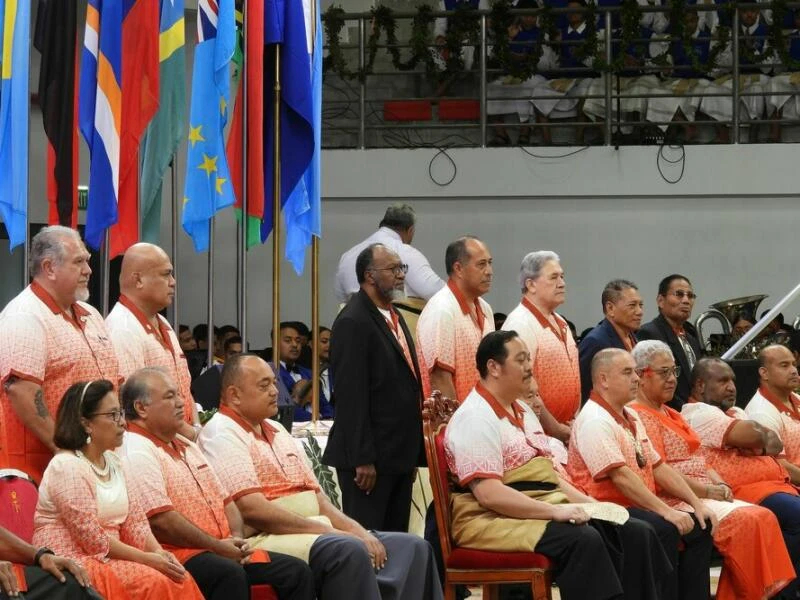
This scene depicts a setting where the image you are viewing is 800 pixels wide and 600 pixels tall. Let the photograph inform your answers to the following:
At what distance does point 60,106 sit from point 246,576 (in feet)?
9.11

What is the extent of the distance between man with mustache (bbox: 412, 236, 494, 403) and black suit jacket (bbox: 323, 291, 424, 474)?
0.20 meters

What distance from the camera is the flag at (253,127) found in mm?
7422

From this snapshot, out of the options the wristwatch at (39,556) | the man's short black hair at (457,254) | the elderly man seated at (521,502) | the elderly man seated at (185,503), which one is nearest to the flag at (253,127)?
the man's short black hair at (457,254)

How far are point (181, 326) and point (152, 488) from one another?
21.0 feet

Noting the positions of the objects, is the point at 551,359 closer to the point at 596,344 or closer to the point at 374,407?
the point at 596,344

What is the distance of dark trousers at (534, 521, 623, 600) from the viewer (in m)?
5.57

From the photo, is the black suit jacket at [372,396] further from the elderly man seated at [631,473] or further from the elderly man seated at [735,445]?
the elderly man seated at [735,445]

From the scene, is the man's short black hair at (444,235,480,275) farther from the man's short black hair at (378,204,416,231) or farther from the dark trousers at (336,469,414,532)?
the man's short black hair at (378,204,416,231)

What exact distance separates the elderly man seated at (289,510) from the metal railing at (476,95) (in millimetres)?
6893

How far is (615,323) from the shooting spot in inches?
277

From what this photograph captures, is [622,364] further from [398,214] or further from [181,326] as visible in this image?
[181,326]

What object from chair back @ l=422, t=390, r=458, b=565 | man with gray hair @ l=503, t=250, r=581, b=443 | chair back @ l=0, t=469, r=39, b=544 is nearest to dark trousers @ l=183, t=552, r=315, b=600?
chair back @ l=0, t=469, r=39, b=544

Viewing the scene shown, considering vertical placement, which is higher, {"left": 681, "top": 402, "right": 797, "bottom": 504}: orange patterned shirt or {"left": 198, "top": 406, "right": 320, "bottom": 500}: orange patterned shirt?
{"left": 198, "top": 406, "right": 320, "bottom": 500}: orange patterned shirt

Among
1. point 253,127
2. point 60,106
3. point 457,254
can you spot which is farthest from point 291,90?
point 457,254
